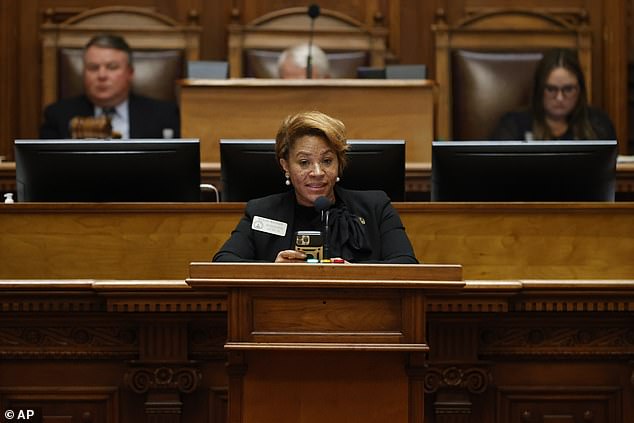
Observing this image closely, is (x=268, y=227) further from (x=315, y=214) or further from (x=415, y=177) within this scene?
(x=415, y=177)

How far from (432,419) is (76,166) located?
1.24m

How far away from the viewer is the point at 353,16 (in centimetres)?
614

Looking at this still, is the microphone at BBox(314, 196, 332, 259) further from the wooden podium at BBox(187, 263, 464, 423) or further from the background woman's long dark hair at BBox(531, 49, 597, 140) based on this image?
the background woman's long dark hair at BBox(531, 49, 597, 140)

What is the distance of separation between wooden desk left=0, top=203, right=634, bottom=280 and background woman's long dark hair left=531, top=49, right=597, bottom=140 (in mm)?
1783

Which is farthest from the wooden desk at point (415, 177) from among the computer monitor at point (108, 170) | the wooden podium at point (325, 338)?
the wooden podium at point (325, 338)

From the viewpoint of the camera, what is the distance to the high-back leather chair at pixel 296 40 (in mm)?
5797

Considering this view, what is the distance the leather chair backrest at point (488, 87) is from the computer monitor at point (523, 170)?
2.28 metres

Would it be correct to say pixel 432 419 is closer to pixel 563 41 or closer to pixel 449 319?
pixel 449 319

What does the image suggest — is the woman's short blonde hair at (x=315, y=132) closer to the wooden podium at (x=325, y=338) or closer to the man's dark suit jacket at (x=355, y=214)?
the man's dark suit jacket at (x=355, y=214)

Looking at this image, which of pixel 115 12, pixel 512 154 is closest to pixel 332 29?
pixel 115 12

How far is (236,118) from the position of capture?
4.50 metres

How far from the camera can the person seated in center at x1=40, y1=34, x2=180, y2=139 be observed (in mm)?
5293

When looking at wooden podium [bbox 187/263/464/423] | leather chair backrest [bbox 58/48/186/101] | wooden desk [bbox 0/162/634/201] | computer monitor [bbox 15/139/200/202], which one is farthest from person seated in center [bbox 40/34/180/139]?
wooden podium [bbox 187/263/464/423]

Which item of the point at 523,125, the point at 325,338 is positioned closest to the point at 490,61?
the point at 523,125
